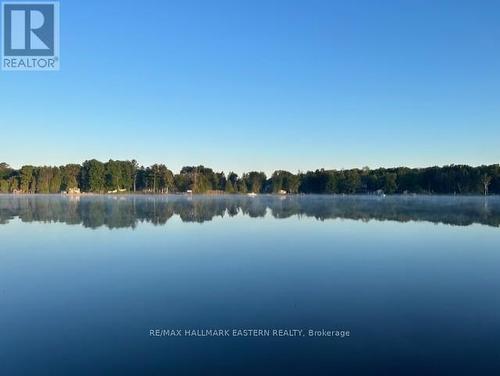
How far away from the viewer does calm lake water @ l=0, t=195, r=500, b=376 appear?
5355 mm

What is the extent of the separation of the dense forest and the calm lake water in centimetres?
9290

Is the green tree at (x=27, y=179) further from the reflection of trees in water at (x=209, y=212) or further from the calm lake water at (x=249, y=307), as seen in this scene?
the calm lake water at (x=249, y=307)

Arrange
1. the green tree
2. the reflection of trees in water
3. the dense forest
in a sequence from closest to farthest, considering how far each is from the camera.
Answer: the reflection of trees in water → the dense forest → the green tree

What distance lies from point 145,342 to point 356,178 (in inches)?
4311

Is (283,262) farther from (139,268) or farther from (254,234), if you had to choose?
(254,234)

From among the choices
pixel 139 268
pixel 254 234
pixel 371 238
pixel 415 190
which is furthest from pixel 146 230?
pixel 415 190

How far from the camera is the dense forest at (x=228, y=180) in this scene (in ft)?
320

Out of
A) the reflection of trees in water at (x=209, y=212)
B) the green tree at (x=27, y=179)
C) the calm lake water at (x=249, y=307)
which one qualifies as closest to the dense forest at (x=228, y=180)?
the green tree at (x=27, y=179)

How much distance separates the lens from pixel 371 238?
54.9ft

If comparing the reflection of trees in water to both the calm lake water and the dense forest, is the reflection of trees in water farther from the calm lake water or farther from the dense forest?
the dense forest

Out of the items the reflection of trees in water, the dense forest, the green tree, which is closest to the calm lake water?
the reflection of trees in water

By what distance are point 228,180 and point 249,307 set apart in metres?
110

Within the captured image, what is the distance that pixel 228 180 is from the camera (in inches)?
4624

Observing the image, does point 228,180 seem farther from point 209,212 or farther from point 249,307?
point 249,307
